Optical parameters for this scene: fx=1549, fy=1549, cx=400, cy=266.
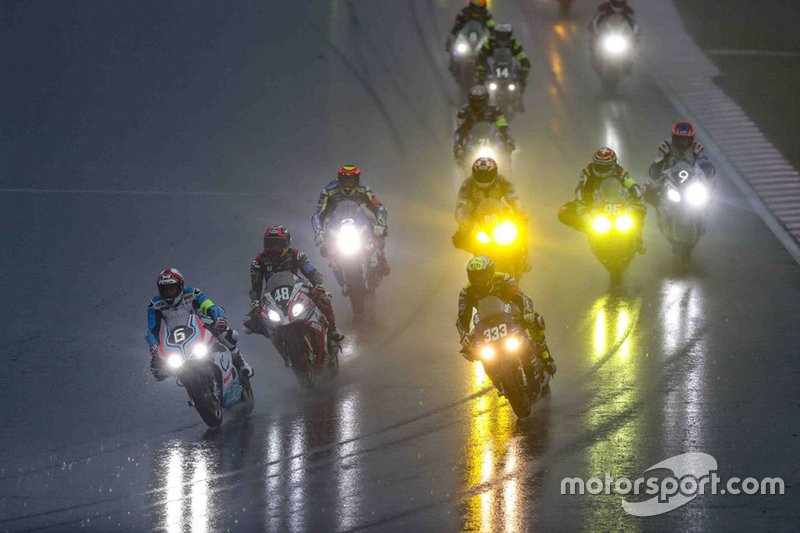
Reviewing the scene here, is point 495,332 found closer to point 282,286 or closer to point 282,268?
point 282,286

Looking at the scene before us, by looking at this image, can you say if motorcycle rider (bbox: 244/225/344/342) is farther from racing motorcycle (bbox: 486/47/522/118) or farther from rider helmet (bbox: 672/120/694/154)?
racing motorcycle (bbox: 486/47/522/118)

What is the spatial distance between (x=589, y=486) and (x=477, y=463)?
3.96ft

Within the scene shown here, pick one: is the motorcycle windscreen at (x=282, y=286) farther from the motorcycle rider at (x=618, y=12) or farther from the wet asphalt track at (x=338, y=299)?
the motorcycle rider at (x=618, y=12)

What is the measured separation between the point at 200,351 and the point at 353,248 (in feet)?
14.3

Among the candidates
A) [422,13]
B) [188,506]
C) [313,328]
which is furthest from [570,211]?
[422,13]

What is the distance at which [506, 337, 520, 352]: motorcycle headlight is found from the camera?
1512 centimetres

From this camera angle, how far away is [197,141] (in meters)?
28.7

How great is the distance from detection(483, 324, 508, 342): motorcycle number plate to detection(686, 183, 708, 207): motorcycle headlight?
6.91m

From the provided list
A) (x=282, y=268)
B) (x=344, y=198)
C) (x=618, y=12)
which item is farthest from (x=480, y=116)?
(x=282, y=268)

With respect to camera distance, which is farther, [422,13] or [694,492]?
[422,13]

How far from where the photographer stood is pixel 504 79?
Result: 29.1 metres

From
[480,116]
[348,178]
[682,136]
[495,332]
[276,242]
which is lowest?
[495,332]

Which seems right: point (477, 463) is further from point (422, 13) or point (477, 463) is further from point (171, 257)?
point (422, 13)

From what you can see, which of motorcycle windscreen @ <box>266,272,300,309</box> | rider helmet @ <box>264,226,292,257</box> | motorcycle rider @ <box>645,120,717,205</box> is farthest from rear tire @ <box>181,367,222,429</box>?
motorcycle rider @ <box>645,120,717,205</box>
